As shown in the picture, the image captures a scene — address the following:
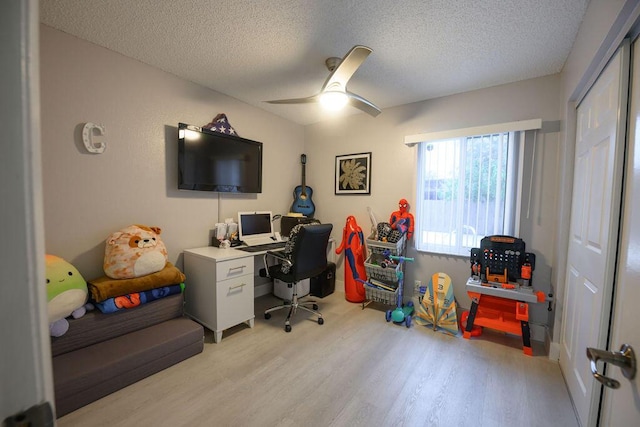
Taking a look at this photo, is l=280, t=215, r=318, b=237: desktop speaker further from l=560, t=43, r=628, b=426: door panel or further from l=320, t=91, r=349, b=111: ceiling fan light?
l=560, t=43, r=628, b=426: door panel

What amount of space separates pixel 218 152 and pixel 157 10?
128cm

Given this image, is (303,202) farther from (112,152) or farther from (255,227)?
(112,152)

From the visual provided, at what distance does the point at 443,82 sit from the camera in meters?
2.47

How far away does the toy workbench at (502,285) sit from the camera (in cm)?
215

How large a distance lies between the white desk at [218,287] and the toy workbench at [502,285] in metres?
2.07

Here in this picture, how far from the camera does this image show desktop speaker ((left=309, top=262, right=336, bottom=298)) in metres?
3.31

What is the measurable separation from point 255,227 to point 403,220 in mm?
1759

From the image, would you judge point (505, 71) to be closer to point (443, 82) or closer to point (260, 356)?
point (443, 82)

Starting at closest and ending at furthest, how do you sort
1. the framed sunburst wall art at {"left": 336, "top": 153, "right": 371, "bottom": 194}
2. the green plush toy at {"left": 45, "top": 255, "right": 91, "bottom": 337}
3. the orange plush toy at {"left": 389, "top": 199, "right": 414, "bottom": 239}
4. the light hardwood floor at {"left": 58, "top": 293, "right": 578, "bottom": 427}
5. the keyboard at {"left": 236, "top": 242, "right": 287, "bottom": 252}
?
the light hardwood floor at {"left": 58, "top": 293, "right": 578, "bottom": 427}, the green plush toy at {"left": 45, "top": 255, "right": 91, "bottom": 337}, the keyboard at {"left": 236, "top": 242, "right": 287, "bottom": 252}, the orange plush toy at {"left": 389, "top": 199, "right": 414, "bottom": 239}, the framed sunburst wall art at {"left": 336, "top": 153, "right": 371, "bottom": 194}

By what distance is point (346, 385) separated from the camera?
5.68ft

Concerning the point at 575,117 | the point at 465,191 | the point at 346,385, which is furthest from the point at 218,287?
the point at 575,117

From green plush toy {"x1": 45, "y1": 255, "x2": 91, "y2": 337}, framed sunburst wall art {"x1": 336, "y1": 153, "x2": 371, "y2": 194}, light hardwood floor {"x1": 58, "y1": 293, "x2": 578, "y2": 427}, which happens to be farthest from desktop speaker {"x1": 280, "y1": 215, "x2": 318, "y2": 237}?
green plush toy {"x1": 45, "y1": 255, "x2": 91, "y2": 337}

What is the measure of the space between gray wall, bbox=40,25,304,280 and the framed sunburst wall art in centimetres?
155

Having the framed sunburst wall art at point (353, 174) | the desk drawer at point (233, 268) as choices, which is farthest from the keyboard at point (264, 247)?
the framed sunburst wall art at point (353, 174)
